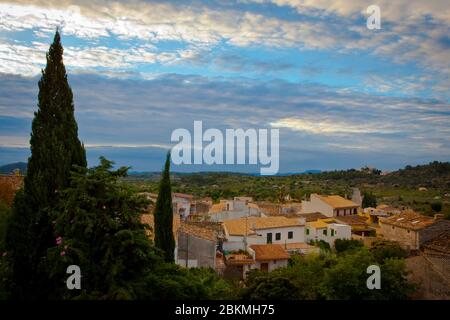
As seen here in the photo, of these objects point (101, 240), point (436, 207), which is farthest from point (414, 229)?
point (101, 240)

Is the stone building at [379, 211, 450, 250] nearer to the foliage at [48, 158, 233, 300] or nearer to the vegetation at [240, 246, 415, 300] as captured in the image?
the vegetation at [240, 246, 415, 300]

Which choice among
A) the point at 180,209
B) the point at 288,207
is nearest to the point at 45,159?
the point at 180,209

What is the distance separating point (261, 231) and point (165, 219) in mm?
16750

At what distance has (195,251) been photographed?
27.1 m

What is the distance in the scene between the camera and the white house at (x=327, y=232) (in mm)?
41594

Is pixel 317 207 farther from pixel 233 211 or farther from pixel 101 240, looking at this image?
pixel 101 240

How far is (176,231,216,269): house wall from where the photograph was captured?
26.8 meters

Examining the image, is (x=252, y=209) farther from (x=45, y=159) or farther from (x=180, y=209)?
(x=45, y=159)

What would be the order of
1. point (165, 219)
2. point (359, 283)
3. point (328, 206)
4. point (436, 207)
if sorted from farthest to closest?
point (436, 207) → point (328, 206) → point (165, 219) → point (359, 283)

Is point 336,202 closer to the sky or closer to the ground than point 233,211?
closer to the sky

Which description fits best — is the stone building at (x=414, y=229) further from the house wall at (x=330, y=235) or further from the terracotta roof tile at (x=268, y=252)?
the terracotta roof tile at (x=268, y=252)

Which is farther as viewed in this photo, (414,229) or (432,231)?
(414,229)

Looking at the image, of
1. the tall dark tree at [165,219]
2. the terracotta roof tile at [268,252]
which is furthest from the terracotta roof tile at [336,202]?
the tall dark tree at [165,219]
